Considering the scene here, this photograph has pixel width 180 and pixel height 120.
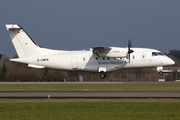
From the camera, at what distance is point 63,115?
1343 centimetres

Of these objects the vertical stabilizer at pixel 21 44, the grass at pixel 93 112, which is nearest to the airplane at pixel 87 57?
the vertical stabilizer at pixel 21 44

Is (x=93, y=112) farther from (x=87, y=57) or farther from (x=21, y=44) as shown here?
(x=21, y=44)

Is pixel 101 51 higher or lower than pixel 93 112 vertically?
higher

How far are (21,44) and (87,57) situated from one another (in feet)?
33.2

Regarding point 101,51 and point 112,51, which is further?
point 101,51

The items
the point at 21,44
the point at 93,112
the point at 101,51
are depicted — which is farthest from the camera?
the point at 21,44

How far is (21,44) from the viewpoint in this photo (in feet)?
124

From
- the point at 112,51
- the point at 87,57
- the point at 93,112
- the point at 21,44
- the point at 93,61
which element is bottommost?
the point at 93,112

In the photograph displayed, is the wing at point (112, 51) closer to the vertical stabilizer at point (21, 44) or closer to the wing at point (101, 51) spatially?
the wing at point (101, 51)

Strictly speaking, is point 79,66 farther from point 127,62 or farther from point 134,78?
point 134,78

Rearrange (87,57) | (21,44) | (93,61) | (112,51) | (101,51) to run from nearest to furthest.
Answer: (112,51) → (101,51) → (93,61) → (87,57) → (21,44)

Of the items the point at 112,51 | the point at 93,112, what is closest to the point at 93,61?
the point at 112,51

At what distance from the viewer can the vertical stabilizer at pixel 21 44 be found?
37.6m

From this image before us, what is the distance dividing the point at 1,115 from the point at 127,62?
977 inches
